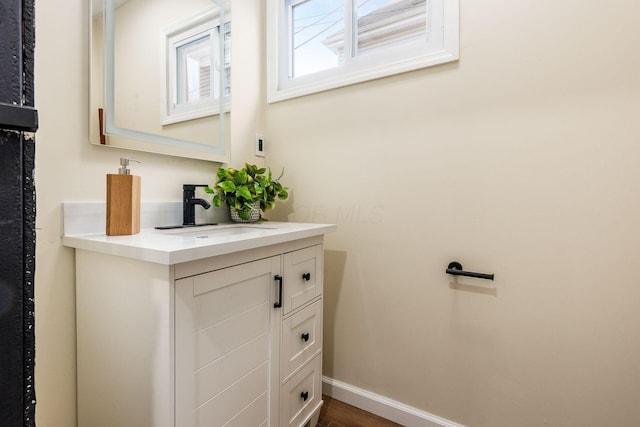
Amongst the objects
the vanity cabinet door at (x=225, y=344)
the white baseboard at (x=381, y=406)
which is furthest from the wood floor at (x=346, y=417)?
the vanity cabinet door at (x=225, y=344)

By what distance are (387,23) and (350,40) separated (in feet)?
0.61

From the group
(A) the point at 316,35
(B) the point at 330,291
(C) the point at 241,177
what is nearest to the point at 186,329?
(C) the point at 241,177

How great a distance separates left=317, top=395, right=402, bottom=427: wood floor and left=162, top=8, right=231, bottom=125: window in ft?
4.92

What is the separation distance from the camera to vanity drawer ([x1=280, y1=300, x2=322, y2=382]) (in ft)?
3.62

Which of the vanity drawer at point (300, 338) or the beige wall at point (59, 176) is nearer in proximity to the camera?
the beige wall at point (59, 176)

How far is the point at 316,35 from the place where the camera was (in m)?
1.66

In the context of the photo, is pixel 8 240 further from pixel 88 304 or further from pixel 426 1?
pixel 426 1

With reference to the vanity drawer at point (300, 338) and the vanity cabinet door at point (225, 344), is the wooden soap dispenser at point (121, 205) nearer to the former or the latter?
the vanity cabinet door at point (225, 344)

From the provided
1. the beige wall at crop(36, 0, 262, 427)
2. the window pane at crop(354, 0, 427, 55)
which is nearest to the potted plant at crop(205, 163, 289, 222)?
the beige wall at crop(36, 0, 262, 427)

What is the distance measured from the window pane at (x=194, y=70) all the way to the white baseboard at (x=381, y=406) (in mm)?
1550

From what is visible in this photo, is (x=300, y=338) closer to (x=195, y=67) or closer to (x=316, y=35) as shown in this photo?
(x=195, y=67)

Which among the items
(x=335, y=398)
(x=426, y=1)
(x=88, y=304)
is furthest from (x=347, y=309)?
(x=426, y=1)

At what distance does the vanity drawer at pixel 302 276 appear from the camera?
3.64 ft

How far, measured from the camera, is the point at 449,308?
127cm
